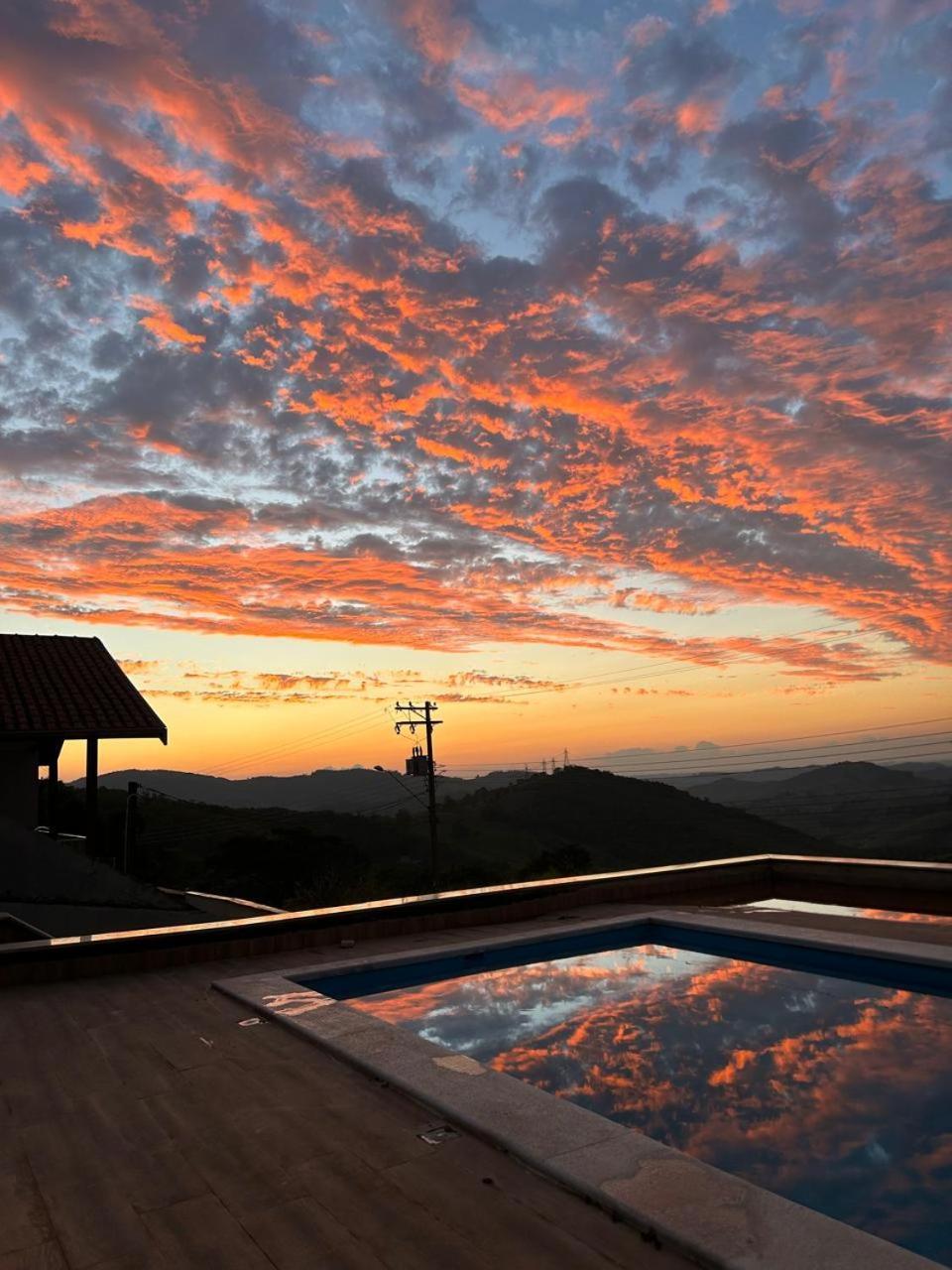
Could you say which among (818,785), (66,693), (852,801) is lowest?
(852,801)

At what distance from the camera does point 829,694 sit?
30.6 meters

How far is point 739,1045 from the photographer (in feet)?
20.2

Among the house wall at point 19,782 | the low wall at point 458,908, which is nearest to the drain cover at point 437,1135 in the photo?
the low wall at point 458,908

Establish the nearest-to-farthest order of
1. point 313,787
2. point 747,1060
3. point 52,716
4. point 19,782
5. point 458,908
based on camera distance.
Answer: point 747,1060 < point 458,908 < point 52,716 < point 19,782 < point 313,787

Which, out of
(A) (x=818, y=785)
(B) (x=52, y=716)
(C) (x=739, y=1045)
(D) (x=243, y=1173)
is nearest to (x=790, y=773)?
(A) (x=818, y=785)

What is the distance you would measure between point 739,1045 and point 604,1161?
3534mm

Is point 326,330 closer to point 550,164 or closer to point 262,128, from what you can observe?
point 262,128

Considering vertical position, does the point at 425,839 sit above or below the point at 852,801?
above

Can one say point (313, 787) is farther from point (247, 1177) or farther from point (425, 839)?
point (247, 1177)

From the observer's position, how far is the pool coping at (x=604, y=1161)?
8.38 ft

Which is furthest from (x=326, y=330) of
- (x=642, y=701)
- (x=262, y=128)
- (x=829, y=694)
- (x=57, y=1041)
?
(x=642, y=701)

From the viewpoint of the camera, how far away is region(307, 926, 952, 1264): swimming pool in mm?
4328

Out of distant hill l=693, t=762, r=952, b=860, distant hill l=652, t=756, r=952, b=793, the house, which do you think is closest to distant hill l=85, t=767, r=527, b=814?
distant hill l=652, t=756, r=952, b=793

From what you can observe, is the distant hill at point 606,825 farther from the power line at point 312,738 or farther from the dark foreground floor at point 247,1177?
the dark foreground floor at point 247,1177
